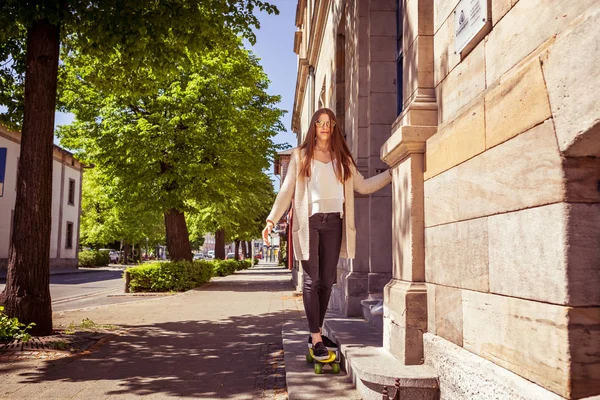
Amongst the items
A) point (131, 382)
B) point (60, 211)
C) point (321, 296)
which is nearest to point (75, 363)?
point (131, 382)

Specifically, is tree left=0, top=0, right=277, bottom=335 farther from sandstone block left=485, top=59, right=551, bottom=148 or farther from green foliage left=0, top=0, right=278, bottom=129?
sandstone block left=485, top=59, right=551, bottom=148

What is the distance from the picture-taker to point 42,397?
168 inches

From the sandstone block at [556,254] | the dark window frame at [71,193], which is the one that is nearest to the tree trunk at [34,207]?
the sandstone block at [556,254]

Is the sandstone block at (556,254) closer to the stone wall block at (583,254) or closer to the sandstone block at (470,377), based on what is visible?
the stone wall block at (583,254)

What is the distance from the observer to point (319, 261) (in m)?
4.34

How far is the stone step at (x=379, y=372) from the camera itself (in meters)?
3.28

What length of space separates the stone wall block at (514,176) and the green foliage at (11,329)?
5665 millimetres

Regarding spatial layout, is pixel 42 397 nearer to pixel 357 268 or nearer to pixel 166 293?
pixel 357 268

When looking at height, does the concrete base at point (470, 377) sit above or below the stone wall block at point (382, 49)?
below

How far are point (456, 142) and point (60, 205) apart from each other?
3932 centimetres

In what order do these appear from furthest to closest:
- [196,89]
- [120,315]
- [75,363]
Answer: [196,89], [120,315], [75,363]

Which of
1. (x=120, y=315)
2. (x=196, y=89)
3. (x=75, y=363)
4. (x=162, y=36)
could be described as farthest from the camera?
(x=196, y=89)

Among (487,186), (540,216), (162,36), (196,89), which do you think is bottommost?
(540,216)

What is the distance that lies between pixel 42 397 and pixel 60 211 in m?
37.0
